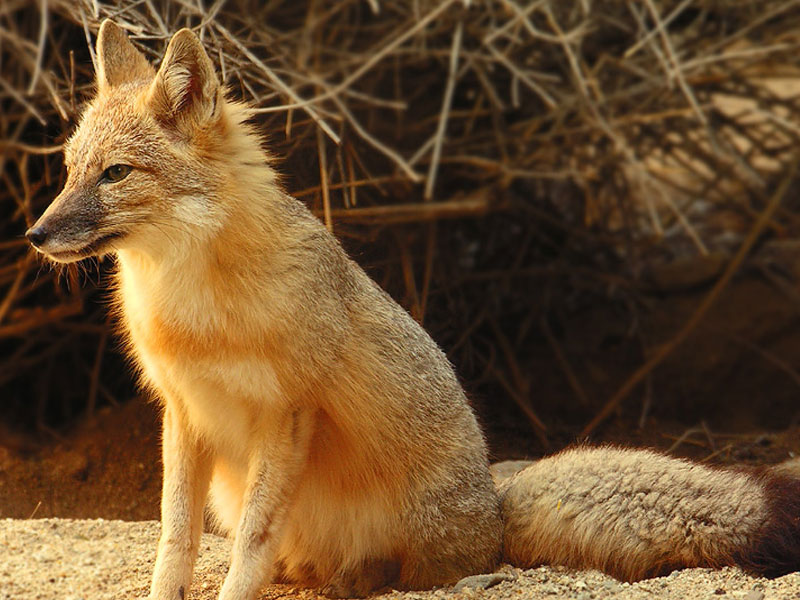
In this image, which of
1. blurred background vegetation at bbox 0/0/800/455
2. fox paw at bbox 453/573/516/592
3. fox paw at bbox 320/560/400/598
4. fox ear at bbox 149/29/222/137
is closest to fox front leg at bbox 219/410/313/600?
fox paw at bbox 320/560/400/598

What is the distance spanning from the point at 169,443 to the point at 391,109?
3600mm

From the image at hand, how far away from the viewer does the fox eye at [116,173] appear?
3234 millimetres

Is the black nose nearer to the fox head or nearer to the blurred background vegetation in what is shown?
the fox head

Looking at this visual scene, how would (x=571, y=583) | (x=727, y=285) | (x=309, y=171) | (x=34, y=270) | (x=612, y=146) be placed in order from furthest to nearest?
(x=727, y=285)
(x=612, y=146)
(x=34, y=270)
(x=309, y=171)
(x=571, y=583)

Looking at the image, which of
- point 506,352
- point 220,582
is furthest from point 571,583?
point 506,352

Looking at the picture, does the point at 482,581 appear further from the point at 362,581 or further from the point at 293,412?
the point at 293,412

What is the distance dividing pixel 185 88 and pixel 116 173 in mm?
373

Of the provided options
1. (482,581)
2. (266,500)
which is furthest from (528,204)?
(266,500)

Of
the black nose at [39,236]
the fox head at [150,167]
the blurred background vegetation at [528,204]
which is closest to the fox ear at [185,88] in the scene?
the fox head at [150,167]

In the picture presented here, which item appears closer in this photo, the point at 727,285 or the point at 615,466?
the point at 615,466

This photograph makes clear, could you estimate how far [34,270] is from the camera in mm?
5801

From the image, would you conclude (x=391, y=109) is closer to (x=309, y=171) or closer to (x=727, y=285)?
(x=309, y=171)

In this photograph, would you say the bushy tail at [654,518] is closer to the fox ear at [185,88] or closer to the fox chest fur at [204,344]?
the fox chest fur at [204,344]

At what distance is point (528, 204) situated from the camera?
718cm
